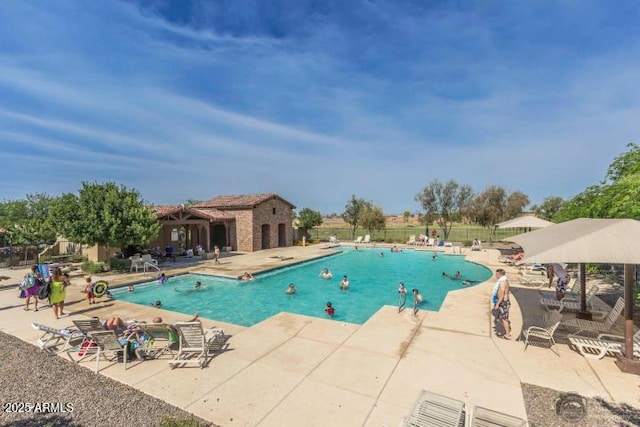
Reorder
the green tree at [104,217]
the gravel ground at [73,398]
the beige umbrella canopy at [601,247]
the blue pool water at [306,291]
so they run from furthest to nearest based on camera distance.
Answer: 1. the green tree at [104,217]
2. the blue pool water at [306,291]
3. the beige umbrella canopy at [601,247]
4. the gravel ground at [73,398]

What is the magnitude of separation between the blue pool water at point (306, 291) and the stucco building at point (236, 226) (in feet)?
26.4

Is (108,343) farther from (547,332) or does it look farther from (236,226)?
(236,226)

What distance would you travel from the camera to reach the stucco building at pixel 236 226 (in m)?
25.0

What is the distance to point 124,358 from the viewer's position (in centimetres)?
593

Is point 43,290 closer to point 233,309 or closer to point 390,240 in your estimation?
point 233,309

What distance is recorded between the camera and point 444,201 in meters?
33.0

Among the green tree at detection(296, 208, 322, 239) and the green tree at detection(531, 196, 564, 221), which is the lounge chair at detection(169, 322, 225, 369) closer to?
the green tree at detection(296, 208, 322, 239)

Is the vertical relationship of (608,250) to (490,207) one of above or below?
below

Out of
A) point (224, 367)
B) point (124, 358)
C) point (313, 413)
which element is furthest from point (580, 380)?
point (124, 358)

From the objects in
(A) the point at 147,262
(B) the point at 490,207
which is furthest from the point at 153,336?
(B) the point at 490,207

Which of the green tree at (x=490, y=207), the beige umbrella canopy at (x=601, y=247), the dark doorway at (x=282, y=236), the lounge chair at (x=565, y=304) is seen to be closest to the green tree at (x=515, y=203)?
the green tree at (x=490, y=207)

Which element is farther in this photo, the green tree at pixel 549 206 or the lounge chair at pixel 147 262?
the green tree at pixel 549 206

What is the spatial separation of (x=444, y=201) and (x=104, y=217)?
98.8 feet

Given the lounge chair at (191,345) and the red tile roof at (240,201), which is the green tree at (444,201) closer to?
the red tile roof at (240,201)
